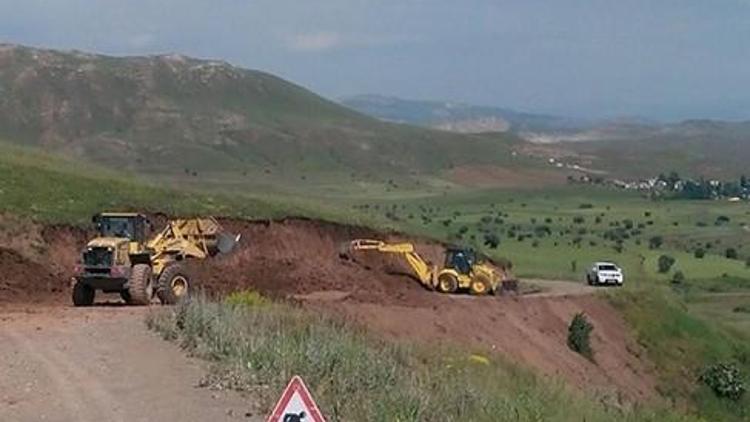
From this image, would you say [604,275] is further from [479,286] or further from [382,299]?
[382,299]

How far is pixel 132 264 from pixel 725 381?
26.3m

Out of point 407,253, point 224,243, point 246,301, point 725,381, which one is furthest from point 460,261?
point 246,301

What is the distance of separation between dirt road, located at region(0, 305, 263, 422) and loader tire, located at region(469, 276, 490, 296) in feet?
83.3

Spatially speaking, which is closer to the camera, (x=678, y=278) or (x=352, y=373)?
(x=352, y=373)

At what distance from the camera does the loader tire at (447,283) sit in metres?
54.2

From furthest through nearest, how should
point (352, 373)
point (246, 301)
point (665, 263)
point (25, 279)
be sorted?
point (665, 263) → point (25, 279) → point (246, 301) → point (352, 373)

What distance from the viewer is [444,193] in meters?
187

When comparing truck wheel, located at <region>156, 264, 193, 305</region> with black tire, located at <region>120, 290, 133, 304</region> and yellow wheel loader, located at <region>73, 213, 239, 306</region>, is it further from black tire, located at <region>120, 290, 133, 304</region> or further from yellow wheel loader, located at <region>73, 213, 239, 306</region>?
black tire, located at <region>120, 290, 133, 304</region>

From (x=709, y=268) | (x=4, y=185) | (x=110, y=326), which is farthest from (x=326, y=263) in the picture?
(x=709, y=268)

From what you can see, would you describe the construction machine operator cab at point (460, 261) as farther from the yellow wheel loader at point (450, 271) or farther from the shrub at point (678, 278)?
the shrub at point (678, 278)

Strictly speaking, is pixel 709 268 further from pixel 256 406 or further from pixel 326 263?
pixel 256 406

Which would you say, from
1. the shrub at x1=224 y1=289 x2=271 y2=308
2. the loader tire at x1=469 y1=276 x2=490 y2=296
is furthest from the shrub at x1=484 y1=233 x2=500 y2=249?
the shrub at x1=224 y1=289 x2=271 y2=308

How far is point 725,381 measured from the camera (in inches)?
2128

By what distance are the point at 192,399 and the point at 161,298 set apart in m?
16.7
